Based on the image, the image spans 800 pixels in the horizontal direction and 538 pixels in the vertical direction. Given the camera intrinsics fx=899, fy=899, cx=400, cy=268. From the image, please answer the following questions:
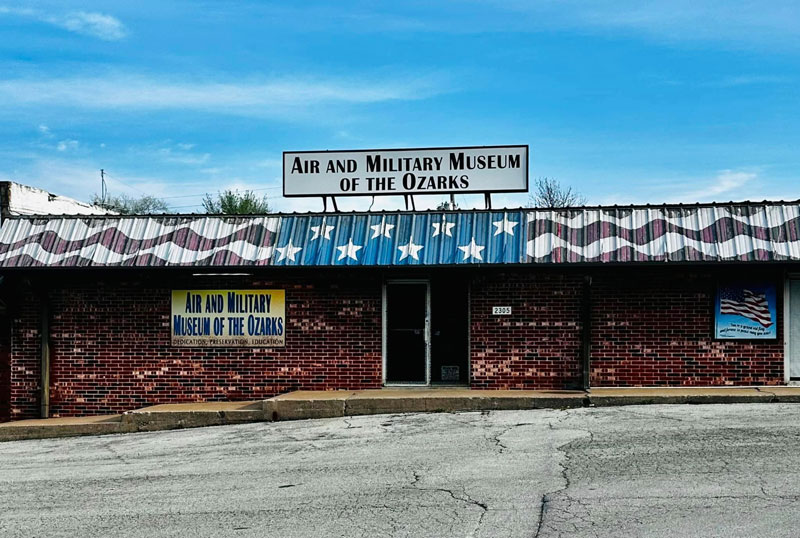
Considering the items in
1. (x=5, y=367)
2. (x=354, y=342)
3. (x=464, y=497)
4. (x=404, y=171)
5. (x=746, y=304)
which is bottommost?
(x=464, y=497)

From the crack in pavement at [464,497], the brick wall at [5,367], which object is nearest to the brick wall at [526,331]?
the crack in pavement at [464,497]

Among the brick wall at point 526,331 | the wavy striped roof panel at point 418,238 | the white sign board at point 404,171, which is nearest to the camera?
the wavy striped roof panel at point 418,238

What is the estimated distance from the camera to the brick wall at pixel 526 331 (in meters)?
15.8

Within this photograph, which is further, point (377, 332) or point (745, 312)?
point (377, 332)

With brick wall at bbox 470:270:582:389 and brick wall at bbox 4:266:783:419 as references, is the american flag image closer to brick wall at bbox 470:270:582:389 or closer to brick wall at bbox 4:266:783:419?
brick wall at bbox 4:266:783:419

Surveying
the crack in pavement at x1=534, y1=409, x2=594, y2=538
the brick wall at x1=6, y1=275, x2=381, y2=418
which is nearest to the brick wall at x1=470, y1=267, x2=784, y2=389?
A: the brick wall at x1=6, y1=275, x2=381, y2=418

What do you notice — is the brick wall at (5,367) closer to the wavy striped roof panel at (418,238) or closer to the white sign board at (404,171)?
the wavy striped roof panel at (418,238)

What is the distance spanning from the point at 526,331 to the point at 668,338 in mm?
2451

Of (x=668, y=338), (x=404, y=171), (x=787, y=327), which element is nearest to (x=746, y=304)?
(x=787, y=327)

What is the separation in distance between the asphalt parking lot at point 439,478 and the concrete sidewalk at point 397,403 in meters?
0.54

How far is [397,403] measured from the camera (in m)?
14.4

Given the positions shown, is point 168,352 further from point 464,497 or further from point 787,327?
point 787,327

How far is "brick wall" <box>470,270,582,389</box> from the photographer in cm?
1581

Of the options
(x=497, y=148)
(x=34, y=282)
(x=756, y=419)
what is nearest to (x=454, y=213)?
(x=497, y=148)
